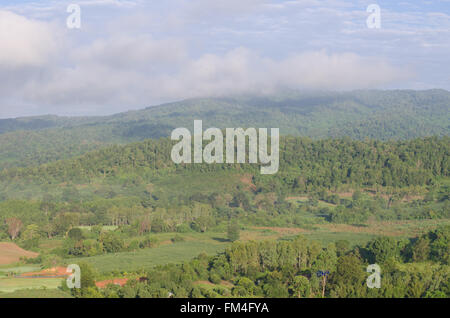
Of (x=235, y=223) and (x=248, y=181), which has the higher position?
(x=248, y=181)

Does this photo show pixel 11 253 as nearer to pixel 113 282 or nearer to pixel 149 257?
pixel 149 257

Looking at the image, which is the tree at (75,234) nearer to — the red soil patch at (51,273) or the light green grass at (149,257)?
the light green grass at (149,257)

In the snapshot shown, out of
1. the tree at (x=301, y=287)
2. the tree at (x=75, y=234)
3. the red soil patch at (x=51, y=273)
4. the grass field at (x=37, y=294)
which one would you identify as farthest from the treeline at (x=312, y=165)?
the grass field at (x=37, y=294)

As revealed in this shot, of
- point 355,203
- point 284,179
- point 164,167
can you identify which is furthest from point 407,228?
point 164,167

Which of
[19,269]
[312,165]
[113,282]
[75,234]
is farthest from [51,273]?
[312,165]

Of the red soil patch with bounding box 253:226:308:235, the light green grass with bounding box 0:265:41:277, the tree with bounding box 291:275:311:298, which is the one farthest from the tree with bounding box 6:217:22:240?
the tree with bounding box 291:275:311:298
